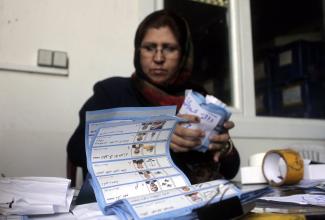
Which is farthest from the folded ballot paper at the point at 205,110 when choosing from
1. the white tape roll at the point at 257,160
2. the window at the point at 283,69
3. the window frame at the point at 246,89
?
the window at the point at 283,69

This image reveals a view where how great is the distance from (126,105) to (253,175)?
0.49 meters

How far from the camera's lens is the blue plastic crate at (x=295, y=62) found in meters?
2.01

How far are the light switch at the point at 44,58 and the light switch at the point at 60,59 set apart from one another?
16 millimetres

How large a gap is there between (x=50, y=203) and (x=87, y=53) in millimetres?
1047

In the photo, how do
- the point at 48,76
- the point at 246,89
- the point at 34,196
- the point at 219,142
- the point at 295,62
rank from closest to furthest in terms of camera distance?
1. the point at 34,196
2. the point at 219,142
3. the point at 48,76
4. the point at 246,89
5. the point at 295,62

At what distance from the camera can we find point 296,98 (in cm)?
206

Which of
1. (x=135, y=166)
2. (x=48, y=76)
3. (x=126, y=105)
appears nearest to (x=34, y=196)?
(x=135, y=166)

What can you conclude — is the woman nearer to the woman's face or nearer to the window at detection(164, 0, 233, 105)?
the woman's face

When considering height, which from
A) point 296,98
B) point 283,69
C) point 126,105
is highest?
point 283,69

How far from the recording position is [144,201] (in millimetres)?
401

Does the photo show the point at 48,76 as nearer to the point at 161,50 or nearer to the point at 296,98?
the point at 161,50

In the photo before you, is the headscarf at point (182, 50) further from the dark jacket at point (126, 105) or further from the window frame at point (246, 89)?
the window frame at point (246, 89)

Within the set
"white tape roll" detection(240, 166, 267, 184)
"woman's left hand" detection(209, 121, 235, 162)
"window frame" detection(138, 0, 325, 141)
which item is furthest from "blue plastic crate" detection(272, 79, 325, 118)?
"woman's left hand" detection(209, 121, 235, 162)

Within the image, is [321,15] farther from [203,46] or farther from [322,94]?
[203,46]
